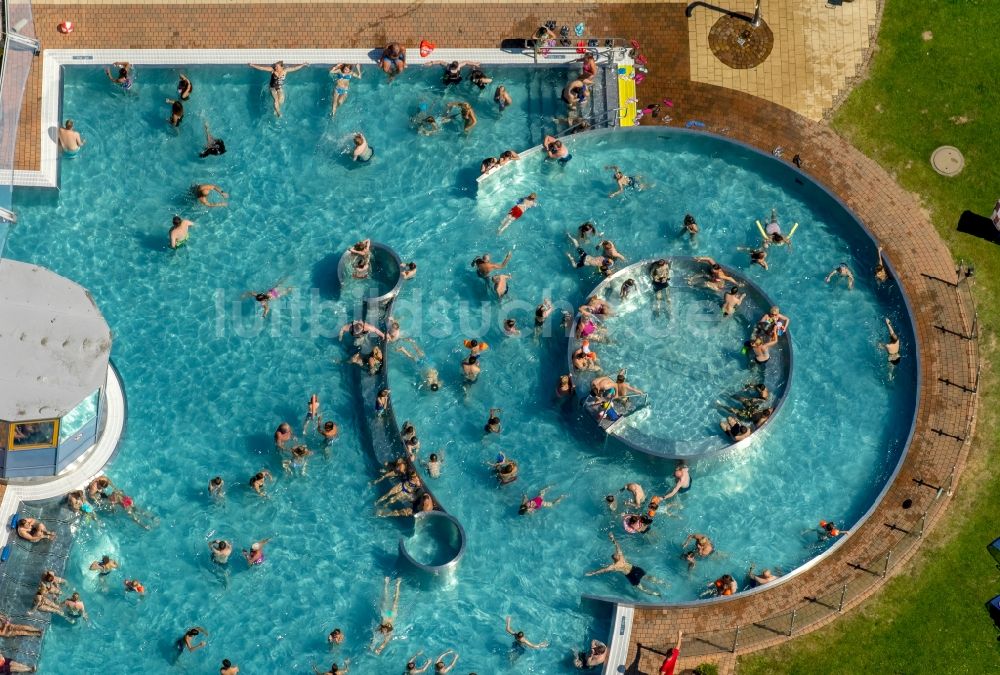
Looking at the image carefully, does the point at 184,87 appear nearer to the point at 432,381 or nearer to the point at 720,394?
the point at 432,381

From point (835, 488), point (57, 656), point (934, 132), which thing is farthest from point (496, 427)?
point (934, 132)

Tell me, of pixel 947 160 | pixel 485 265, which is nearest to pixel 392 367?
pixel 485 265

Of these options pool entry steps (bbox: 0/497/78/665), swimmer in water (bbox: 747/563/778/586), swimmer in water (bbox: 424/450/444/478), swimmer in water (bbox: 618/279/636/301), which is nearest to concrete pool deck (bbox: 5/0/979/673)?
swimmer in water (bbox: 747/563/778/586)

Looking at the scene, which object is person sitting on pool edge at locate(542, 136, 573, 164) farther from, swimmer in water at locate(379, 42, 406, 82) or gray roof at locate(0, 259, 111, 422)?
gray roof at locate(0, 259, 111, 422)

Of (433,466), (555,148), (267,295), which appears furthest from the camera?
(555,148)

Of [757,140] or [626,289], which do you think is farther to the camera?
[757,140]

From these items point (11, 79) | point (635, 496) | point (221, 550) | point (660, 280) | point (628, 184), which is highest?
point (11, 79)
